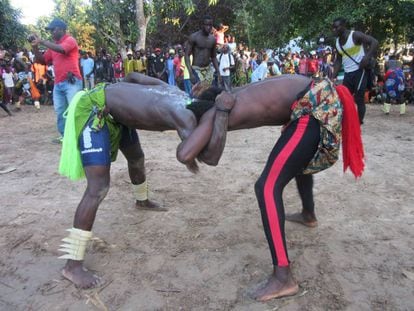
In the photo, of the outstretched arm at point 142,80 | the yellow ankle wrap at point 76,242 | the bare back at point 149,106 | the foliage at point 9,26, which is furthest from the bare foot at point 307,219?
the foliage at point 9,26

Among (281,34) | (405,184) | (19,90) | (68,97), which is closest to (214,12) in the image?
(281,34)

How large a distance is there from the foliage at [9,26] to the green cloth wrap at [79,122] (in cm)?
1793

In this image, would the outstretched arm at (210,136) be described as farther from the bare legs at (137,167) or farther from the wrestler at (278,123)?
the bare legs at (137,167)

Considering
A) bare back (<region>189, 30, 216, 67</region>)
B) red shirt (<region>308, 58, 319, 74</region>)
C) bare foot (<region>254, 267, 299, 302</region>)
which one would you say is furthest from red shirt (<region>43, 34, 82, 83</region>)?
red shirt (<region>308, 58, 319, 74</region>)

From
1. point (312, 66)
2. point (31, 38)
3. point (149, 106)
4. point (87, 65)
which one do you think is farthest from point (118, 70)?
point (149, 106)

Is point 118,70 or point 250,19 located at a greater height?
point 250,19

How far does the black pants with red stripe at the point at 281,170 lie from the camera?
7.97ft

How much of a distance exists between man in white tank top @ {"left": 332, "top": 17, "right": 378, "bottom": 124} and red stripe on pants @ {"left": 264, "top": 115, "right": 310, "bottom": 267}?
171 inches

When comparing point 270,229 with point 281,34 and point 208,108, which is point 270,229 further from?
point 281,34

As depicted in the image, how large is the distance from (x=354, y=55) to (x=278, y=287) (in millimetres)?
4923

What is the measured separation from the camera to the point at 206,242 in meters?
3.22

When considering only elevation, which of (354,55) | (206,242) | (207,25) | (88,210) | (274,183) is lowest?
(206,242)

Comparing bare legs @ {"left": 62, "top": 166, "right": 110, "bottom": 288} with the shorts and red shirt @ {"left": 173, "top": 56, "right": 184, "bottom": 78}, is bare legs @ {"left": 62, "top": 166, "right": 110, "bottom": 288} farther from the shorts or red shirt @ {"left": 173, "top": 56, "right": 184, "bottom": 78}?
red shirt @ {"left": 173, "top": 56, "right": 184, "bottom": 78}

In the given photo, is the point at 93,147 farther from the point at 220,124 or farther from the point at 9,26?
the point at 9,26
